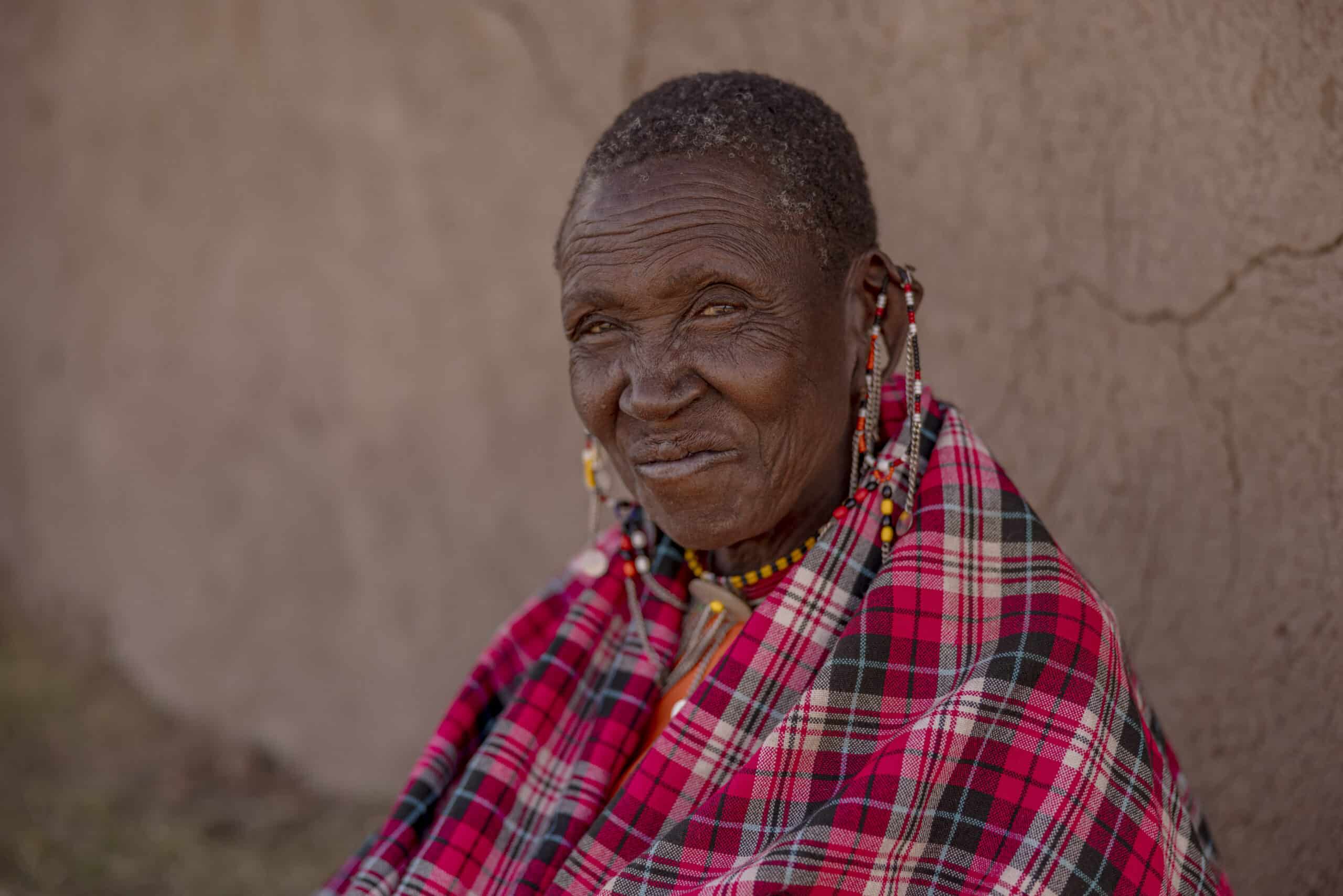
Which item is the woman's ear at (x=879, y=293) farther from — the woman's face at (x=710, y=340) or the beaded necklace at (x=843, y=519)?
the beaded necklace at (x=843, y=519)

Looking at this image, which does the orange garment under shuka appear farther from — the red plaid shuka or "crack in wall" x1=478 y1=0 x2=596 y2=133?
"crack in wall" x1=478 y1=0 x2=596 y2=133

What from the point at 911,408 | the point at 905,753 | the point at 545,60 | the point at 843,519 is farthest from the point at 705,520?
the point at 545,60

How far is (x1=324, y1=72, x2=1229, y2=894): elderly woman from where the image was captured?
155 centimetres

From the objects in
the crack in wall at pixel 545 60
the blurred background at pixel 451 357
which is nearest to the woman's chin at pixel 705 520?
the blurred background at pixel 451 357

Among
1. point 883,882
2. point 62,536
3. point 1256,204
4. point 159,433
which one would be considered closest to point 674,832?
point 883,882

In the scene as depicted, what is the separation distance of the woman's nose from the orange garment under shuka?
0.43 m

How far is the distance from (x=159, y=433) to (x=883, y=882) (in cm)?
361

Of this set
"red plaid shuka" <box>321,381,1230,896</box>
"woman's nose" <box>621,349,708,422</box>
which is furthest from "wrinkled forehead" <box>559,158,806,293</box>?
"red plaid shuka" <box>321,381,1230,896</box>

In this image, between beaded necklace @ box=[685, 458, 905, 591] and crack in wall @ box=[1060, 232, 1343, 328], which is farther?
crack in wall @ box=[1060, 232, 1343, 328]

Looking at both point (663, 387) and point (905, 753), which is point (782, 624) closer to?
point (905, 753)

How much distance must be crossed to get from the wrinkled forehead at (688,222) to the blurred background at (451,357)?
962 mm

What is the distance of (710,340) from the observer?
179 centimetres

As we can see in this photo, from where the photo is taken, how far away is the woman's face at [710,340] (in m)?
1.79

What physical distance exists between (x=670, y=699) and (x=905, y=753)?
→ 0.58 meters
